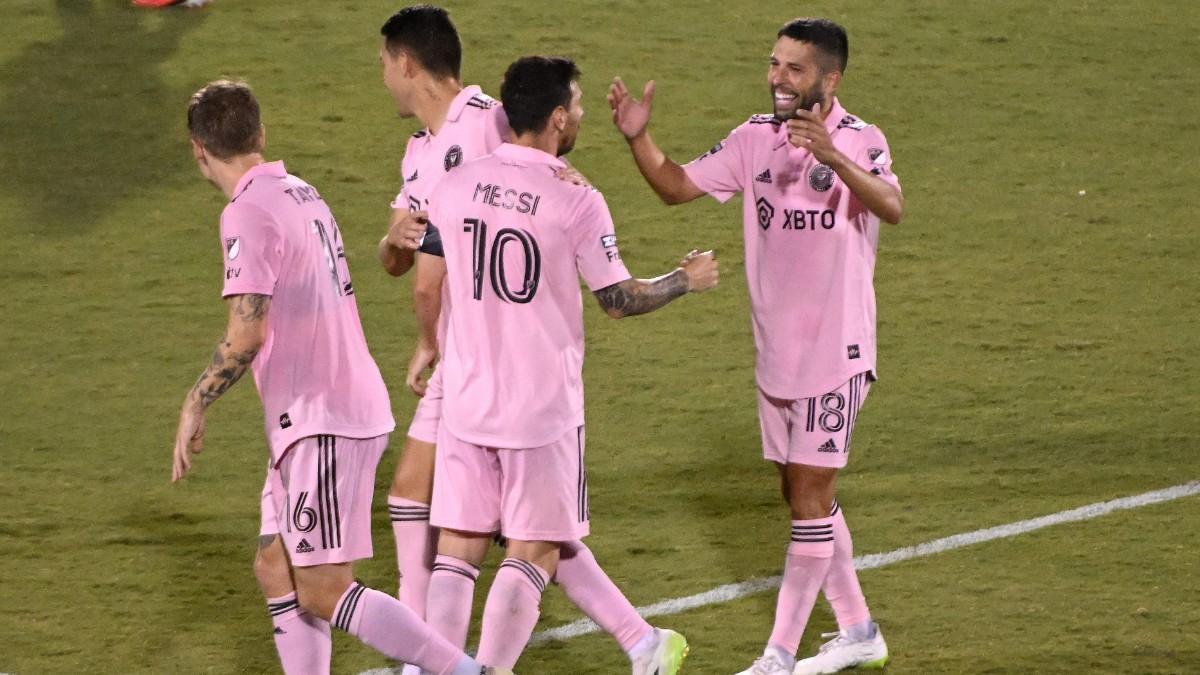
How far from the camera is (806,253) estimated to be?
18.3 feet

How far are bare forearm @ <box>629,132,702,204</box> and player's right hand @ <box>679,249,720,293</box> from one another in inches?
23.0

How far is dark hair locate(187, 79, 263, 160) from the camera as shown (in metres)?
5.03

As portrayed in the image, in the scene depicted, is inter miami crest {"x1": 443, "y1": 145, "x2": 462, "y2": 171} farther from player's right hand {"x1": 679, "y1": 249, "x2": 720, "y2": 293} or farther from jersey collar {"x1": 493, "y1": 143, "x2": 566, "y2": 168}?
player's right hand {"x1": 679, "y1": 249, "x2": 720, "y2": 293}

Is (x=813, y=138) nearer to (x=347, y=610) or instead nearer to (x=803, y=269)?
(x=803, y=269)

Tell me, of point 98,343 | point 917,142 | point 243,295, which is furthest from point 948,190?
point 243,295

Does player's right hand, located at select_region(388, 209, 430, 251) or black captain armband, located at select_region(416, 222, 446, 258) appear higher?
player's right hand, located at select_region(388, 209, 430, 251)

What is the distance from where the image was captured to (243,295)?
194 inches

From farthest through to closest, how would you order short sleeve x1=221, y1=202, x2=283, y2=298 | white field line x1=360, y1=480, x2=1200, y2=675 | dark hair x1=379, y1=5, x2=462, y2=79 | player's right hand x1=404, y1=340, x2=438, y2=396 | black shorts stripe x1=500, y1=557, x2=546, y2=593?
white field line x1=360, y1=480, x2=1200, y2=675 → player's right hand x1=404, y1=340, x2=438, y2=396 → dark hair x1=379, y1=5, x2=462, y2=79 → black shorts stripe x1=500, y1=557, x2=546, y2=593 → short sleeve x1=221, y1=202, x2=283, y2=298

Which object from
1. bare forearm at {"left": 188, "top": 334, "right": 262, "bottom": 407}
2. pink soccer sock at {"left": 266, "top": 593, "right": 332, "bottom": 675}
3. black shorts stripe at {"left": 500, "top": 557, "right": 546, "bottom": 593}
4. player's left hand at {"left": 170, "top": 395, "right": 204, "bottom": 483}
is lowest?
pink soccer sock at {"left": 266, "top": 593, "right": 332, "bottom": 675}

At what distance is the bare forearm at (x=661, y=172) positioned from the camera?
5652 mm

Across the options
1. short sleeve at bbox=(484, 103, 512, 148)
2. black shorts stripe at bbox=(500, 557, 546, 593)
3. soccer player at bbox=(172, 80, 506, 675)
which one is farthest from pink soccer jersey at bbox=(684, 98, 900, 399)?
soccer player at bbox=(172, 80, 506, 675)

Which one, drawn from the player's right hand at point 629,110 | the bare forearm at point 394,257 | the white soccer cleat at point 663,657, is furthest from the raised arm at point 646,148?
the white soccer cleat at point 663,657

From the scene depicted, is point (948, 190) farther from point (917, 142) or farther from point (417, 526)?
point (417, 526)

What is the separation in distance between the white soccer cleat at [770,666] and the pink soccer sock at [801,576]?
0.12 feet
